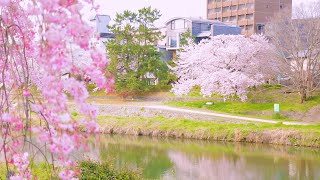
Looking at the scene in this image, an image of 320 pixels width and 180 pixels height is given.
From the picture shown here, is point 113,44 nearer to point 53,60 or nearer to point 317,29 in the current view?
point 317,29

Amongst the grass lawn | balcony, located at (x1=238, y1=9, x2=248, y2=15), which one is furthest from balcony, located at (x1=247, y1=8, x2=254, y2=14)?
the grass lawn

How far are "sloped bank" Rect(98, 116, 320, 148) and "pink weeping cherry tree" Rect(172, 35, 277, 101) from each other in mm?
4613

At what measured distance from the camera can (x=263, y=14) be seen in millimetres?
47125


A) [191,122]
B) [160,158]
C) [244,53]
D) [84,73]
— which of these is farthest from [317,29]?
[84,73]

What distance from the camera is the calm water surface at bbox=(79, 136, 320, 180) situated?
44.6ft

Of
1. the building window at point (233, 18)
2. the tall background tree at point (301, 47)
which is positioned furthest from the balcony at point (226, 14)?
the tall background tree at point (301, 47)

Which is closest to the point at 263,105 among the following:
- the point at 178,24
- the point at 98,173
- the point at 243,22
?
the point at 178,24

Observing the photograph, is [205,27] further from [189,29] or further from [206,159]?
[206,159]

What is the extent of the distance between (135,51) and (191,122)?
9687 mm

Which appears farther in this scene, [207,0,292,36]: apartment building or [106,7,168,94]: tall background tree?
[207,0,292,36]: apartment building

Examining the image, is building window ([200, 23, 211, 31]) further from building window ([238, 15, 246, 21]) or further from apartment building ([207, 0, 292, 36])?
building window ([238, 15, 246, 21])

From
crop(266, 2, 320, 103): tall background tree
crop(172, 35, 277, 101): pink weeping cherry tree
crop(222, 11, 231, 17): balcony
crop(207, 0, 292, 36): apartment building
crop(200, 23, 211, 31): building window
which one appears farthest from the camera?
crop(222, 11, 231, 17): balcony

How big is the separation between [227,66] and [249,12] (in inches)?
887

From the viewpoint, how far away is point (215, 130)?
64.8 ft
